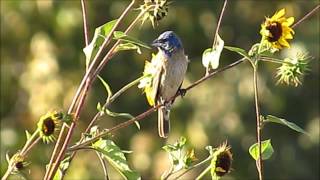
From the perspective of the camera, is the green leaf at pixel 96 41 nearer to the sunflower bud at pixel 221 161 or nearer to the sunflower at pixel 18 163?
the sunflower at pixel 18 163

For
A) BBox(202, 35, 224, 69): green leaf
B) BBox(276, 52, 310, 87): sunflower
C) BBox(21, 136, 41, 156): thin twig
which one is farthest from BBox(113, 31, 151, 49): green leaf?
BBox(276, 52, 310, 87): sunflower

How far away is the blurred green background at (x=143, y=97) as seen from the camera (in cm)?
917

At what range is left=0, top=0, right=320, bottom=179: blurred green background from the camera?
9.17 metres

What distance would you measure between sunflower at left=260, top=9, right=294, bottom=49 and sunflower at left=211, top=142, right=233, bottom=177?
0.95 feet

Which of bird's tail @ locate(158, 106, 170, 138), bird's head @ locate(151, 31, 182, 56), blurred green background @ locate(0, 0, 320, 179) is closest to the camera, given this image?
bird's head @ locate(151, 31, 182, 56)

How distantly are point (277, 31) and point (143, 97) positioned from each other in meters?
7.58

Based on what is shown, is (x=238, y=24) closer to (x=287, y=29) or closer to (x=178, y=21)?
(x=178, y=21)

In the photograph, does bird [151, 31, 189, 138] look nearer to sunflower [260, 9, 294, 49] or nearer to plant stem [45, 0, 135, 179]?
sunflower [260, 9, 294, 49]

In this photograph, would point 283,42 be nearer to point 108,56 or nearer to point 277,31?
point 277,31

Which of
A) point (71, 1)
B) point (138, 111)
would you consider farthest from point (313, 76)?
point (71, 1)

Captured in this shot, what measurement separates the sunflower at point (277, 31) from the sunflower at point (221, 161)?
29 centimetres

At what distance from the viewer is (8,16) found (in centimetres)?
1008

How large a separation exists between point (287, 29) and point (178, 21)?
24.9 feet

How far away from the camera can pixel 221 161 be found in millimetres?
2369
